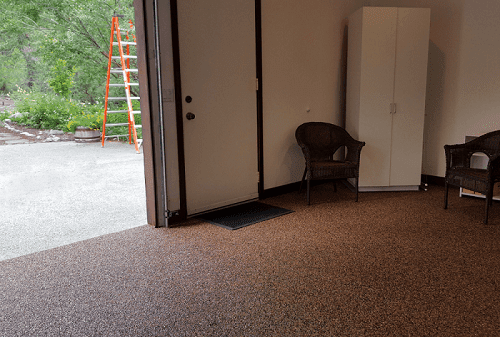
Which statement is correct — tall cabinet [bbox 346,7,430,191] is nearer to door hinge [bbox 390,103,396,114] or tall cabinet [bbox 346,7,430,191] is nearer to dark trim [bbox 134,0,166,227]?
door hinge [bbox 390,103,396,114]

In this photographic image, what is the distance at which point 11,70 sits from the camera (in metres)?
9.20

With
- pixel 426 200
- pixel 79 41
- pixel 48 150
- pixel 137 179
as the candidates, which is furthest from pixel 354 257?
pixel 79 41

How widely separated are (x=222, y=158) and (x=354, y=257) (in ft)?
5.38

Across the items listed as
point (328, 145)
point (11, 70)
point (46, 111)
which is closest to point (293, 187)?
point (328, 145)

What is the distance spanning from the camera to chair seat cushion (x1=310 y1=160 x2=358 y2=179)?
408 centimetres

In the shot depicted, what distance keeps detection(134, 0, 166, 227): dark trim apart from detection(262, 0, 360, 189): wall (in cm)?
131

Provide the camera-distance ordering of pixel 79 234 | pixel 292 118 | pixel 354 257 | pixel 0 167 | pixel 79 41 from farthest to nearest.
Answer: pixel 79 41
pixel 0 167
pixel 292 118
pixel 79 234
pixel 354 257

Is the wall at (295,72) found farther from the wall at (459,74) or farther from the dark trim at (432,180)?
the dark trim at (432,180)

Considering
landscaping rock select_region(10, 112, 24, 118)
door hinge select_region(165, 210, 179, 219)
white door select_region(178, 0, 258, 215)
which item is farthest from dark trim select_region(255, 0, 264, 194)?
landscaping rock select_region(10, 112, 24, 118)

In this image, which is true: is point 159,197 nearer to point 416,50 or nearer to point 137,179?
point 137,179

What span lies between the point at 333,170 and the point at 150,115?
1.94m

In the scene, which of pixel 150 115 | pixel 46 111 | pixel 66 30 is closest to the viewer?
pixel 150 115

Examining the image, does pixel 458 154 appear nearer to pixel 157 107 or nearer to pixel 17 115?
pixel 157 107

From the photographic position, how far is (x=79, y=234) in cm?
329
